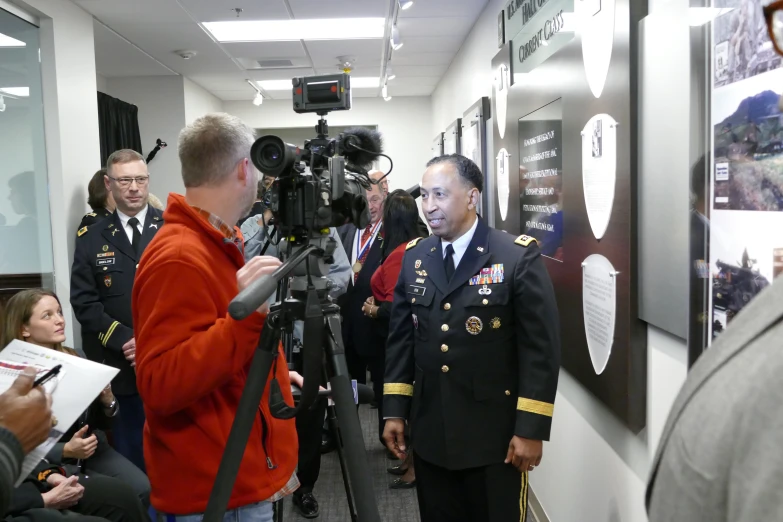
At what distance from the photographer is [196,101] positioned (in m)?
8.19

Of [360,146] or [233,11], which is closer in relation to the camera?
[360,146]

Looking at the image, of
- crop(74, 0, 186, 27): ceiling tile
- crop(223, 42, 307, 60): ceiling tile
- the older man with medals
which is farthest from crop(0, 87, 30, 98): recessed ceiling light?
crop(223, 42, 307, 60): ceiling tile

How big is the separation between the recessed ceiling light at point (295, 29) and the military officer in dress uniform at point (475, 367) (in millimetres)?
3818

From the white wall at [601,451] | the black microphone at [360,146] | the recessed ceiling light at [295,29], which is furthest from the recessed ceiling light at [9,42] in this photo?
the white wall at [601,451]

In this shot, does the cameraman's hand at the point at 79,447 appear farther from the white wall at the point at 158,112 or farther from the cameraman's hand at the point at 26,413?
the white wall at the point at 158,112

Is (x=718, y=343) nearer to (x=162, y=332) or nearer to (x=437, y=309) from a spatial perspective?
(x=162, y=332)

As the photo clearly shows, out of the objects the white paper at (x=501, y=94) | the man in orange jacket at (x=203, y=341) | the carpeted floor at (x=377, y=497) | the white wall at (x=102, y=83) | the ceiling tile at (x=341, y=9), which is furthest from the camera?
the white wall at (x=102, y=83)

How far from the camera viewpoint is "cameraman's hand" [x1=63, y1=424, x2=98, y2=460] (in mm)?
2428

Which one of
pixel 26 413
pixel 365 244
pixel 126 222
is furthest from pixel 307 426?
pixel 26 413

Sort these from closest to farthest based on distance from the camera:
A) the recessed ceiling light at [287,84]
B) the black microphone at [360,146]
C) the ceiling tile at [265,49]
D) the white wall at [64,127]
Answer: the black microphone at [360,146], the white wall at [64,127], the ceiling tile at [265,49], the recessed ceiling light at [287,84]

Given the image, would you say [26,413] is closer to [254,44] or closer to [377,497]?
[377,497]

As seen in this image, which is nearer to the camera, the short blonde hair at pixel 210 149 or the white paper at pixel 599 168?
the short blonde hair at pixel 210 149

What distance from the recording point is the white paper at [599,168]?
1.90 metres

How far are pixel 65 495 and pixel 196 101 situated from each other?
22.3 feet
